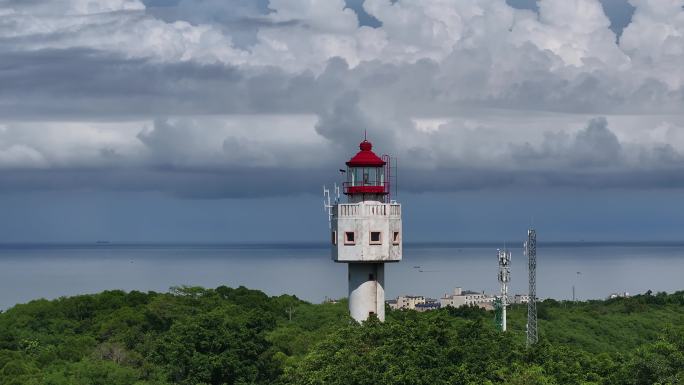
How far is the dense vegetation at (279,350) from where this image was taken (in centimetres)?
3197

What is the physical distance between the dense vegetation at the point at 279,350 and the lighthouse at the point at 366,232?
124 cm

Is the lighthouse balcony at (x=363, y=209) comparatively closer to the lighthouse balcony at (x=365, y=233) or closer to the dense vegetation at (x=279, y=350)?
the lighthouse balcony at (x=365, y=233)

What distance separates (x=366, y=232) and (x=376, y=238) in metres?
0.45

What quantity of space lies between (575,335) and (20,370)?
39.9 m

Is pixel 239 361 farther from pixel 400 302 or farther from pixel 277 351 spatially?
pixel 400 302

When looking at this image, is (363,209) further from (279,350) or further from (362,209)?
(279,350)

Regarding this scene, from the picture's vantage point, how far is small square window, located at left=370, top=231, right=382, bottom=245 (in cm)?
3753

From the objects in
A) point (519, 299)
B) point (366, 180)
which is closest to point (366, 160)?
point (366, 180)

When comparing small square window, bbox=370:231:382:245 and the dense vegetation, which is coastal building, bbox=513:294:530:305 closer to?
the dense vegetation

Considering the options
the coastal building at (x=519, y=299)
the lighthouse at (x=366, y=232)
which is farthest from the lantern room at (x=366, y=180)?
the coastal building at (x=519, y=299)

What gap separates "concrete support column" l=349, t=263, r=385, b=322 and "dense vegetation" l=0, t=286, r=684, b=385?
642mm

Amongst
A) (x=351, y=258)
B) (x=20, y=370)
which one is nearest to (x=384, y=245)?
(x=351, y=258)

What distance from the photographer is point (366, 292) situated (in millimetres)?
37844

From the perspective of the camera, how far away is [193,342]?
137 ft
